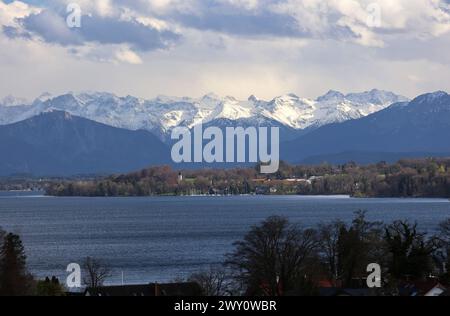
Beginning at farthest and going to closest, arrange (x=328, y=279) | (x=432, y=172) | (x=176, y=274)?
(x=432, y=172)
(x=176, y=274)
(x=328, y=279)

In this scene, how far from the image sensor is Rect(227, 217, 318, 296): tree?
3578 cm

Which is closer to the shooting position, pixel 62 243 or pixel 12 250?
pixel 12 250

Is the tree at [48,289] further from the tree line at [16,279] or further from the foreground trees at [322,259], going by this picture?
the foreground trees at [322,259]

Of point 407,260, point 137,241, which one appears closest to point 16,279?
point 407,260

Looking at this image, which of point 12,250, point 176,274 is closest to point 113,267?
point 176,274

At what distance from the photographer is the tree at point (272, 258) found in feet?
117

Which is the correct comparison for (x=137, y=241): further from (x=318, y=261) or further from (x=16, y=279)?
(x=16, y=279)

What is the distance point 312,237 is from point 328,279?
3281 millimetres

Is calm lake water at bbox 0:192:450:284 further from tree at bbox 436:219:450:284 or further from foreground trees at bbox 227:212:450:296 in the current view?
tree at bbox 436:219:450:284

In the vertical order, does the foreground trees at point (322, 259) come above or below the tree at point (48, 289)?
above

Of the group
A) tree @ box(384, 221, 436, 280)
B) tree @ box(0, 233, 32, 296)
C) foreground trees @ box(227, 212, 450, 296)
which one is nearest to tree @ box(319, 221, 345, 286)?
foreground trees @ box(227, 212, 450, 296)

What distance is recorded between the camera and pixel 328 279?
3853 centimetres

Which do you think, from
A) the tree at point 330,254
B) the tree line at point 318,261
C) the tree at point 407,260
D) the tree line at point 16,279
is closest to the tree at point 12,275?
the tree line at point 16,279
